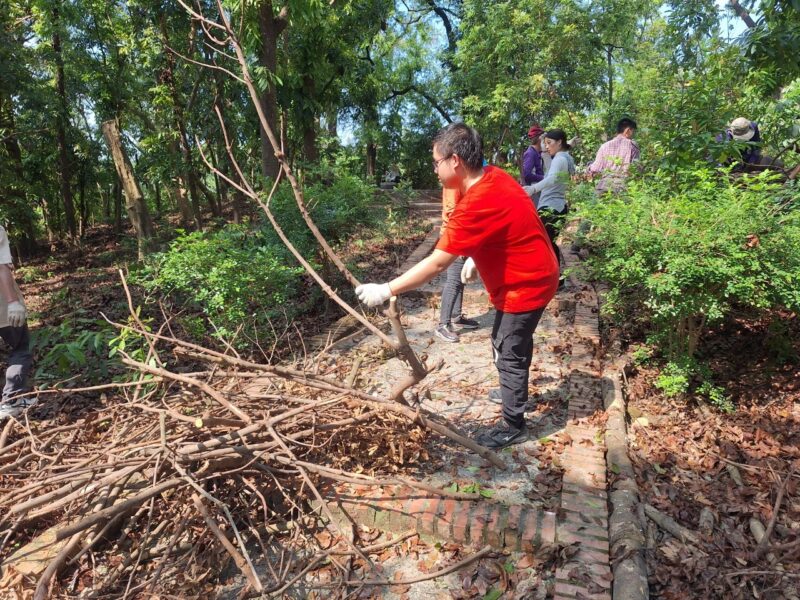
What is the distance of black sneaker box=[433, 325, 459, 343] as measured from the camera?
4.86m

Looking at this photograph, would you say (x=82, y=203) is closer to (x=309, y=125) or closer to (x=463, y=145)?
(x=309, y=125)

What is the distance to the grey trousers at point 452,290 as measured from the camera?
461 cm

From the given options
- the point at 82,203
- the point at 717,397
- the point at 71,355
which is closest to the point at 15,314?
the point at 71,355

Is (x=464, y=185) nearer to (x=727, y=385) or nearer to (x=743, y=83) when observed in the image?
(x=727, y=385)

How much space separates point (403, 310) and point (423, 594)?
12.4 ft

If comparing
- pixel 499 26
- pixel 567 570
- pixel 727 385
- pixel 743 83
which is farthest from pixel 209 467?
pixel 499 26

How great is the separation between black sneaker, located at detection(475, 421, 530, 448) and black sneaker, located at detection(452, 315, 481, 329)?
1.94 meters

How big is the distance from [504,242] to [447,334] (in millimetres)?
2148

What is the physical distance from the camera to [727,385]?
3.85 meters

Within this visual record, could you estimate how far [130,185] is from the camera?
6844 millimetres

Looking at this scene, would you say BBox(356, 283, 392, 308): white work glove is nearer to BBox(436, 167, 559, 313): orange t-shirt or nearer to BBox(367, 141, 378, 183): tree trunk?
BBox(436, 167, 559, 313): orange t-shirt

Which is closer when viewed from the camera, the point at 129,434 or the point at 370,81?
the point at 129,434

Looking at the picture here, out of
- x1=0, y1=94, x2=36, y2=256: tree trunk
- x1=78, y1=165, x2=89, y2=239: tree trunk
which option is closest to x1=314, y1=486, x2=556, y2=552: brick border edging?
x1=0, y1=94, x2=36, y2=256: tree trunk

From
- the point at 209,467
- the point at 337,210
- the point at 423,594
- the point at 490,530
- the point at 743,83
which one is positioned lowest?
the point at 423,594
